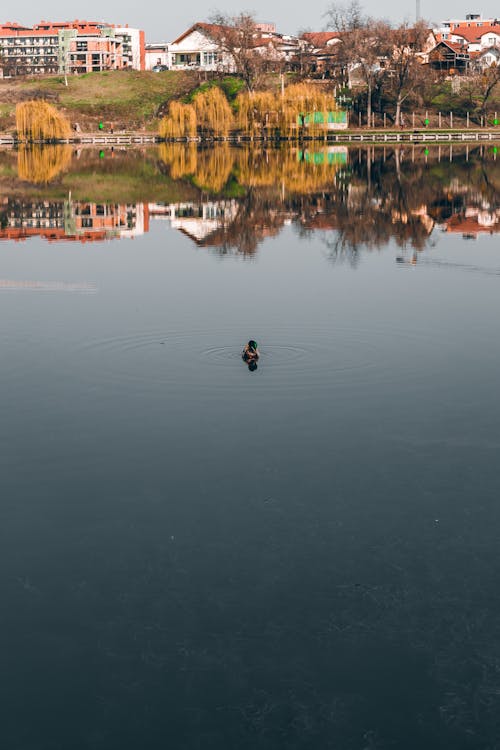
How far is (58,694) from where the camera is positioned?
13.6 meters

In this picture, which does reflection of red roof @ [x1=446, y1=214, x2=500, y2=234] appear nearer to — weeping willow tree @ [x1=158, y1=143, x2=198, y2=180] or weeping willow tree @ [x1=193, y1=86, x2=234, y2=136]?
weeping willow tree @ [x1=158, y1=143, x2=198, y2=180]

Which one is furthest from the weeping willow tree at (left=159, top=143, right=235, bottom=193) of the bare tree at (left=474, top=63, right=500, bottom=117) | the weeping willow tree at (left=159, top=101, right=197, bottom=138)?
the bare tree at (left=474, top=63, right=500, bottom=117)

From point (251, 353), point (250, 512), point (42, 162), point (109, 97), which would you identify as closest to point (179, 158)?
point (42, 162)

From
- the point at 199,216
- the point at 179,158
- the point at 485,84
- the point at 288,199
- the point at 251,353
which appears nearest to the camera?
the point at 251,353

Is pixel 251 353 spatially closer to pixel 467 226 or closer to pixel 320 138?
pixel 467 226

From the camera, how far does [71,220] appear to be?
2608 inches

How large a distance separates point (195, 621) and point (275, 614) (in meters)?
1.29

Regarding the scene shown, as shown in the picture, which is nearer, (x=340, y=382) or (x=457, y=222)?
(x=340, y=382)

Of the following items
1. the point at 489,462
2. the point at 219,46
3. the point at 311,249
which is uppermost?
the point at 219,46

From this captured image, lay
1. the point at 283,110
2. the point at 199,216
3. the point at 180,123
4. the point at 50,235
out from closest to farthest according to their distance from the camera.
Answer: the point at 50,235 < the point at 199,216 < the point at 283,110 < the point at 180,123

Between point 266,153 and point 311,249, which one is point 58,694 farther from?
point 266,153

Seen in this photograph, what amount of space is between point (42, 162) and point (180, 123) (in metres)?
42.3

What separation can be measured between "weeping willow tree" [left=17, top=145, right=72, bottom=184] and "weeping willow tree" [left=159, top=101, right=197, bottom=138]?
16.8m

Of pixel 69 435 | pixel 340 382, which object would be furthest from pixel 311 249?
pixel 69 435
